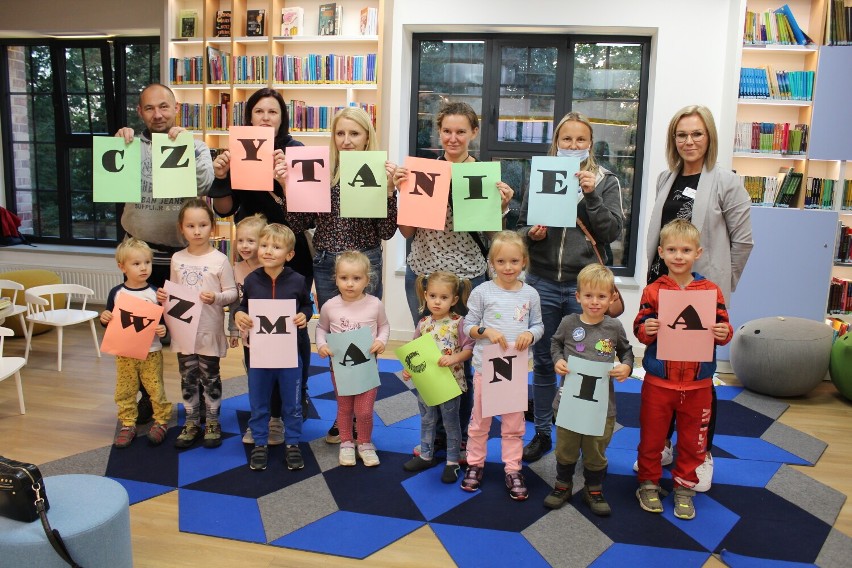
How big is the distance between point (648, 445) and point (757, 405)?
167cm

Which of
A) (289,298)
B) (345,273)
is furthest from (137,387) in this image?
(345,273)

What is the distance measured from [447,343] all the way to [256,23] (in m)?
3.58

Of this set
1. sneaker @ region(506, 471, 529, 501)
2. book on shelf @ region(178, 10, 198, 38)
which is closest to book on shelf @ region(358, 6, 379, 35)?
book on shelf @ region(178, 10, 198, 38)

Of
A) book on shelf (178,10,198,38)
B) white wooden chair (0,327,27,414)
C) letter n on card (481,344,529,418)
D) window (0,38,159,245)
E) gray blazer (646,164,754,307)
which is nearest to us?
letter n on card (481,344,529,418)

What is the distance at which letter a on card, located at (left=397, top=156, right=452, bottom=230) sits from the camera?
2449mm

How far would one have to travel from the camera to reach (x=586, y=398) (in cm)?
228

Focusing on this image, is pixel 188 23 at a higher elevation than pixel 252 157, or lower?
higher

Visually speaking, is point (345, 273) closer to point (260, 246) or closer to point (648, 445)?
point (260, 246)

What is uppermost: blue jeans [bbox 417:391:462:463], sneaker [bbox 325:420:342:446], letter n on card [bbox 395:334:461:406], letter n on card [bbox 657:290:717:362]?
letter n on card [bbox 657:290:717:362]

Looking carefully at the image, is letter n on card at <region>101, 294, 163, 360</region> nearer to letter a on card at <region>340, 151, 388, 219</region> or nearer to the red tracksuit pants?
letter a on card at <region>340, 151, 388, 219</region>

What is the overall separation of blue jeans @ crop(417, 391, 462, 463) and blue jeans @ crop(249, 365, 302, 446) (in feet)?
1.76

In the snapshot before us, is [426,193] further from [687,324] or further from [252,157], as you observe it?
[687,324]

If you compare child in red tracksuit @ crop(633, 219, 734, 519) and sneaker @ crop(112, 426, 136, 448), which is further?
sneaker @ crop(112, 426, 136, 448)

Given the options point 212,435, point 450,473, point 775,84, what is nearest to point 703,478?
point 450,473
